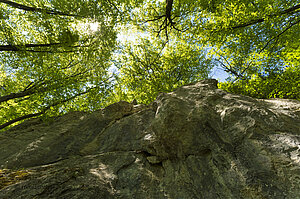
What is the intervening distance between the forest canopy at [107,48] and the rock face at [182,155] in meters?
3.97

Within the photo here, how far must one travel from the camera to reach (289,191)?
269cm

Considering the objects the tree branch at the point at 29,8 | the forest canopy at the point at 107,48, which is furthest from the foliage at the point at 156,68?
the tree branch at the point at 29,8

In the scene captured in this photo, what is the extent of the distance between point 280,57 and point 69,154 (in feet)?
49.1

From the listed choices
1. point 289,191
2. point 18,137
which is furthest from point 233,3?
point 18,137

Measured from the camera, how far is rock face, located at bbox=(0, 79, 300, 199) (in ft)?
10.2

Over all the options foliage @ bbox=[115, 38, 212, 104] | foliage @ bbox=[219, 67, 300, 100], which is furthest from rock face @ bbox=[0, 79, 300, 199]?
foliage @ bbox=[115, 38, 212, 104]

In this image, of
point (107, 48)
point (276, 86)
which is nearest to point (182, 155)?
point (276, 86)

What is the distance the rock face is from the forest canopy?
3.97 meters

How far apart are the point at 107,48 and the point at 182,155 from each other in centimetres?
1191

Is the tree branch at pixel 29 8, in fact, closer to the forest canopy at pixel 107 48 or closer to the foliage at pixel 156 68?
the forest canopy at pixel 107 48

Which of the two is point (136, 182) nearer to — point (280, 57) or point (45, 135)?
point (45, 135)

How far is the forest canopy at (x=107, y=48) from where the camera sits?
9266mm

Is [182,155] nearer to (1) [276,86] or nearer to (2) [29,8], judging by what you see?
(1) [276,86]

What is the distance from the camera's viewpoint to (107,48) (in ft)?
43.3
